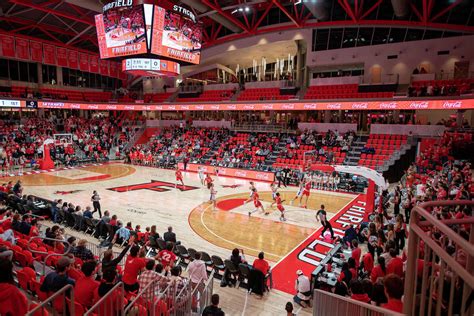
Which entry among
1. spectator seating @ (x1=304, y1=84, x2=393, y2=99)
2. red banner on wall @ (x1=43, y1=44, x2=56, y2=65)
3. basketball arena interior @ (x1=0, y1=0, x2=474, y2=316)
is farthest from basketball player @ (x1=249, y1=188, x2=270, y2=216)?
red banner on wall @ (x1=43, y1=44, x2=56, y2=65)

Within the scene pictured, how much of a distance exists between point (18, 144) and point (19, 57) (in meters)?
11.0

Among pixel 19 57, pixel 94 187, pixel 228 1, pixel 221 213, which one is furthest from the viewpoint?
pixel 19 57

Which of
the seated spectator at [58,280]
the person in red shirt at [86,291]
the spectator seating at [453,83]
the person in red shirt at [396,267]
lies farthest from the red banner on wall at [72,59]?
the person in red shirt at [396,267]

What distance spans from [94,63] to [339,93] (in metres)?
31.6

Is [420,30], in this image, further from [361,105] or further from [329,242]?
[329,242]

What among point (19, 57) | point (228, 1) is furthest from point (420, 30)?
point (19, 57)

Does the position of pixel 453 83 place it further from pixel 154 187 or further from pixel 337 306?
pixel 337 306

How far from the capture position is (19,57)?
3472 cm

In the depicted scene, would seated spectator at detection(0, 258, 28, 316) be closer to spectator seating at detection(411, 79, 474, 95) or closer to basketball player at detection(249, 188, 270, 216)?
basketball player at detection(249, 188, 270, 216)

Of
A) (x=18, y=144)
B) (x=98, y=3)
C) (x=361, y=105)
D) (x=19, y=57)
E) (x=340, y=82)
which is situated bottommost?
(x=18, y=144)

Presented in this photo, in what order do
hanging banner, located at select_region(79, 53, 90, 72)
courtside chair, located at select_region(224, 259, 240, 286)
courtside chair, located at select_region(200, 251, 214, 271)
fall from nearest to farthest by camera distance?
courtside chair, located at select_region(224, 259, 240, 286) → courtside chair, located at select_region(200, 251, 214, 271) → hanging banner, located at select_region(79, 53, 90, 72)

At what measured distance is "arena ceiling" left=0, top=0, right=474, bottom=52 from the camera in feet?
80.5

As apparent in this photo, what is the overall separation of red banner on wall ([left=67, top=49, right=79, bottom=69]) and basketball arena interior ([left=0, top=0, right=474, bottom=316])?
243mm

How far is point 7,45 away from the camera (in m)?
33.5
